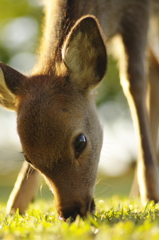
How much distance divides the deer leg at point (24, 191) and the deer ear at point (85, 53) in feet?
4.40

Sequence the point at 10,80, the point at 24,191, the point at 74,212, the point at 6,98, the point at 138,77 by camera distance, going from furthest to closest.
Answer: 1. the point at 138,77
2. the point at 24,191
3. the point at 6,98
4. the point at 10,80
5. the point at 74,212

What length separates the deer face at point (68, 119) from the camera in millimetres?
3352

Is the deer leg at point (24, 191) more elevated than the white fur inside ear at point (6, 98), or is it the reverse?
the white fur inside ear at point (6, 98)

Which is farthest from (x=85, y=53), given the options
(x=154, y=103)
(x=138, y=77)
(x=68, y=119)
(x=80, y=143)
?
(x=154, y=103)

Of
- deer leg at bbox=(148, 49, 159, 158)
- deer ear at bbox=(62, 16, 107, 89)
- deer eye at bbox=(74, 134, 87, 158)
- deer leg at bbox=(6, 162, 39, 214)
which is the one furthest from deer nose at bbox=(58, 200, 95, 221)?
deer leg at bbox=(148, 49, 159, 158)

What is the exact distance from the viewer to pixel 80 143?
356 cm

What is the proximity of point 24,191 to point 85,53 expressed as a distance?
1.82 meters

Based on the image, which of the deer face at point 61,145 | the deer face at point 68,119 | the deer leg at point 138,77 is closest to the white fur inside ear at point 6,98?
the deer face at point 68,119

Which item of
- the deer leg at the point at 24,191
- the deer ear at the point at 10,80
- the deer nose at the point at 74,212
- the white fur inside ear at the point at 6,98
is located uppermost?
the deer ear at the point at 10,80

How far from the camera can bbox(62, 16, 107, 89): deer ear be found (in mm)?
3592

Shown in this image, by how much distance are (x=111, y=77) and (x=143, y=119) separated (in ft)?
62.1

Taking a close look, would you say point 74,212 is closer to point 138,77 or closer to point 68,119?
point 68,119

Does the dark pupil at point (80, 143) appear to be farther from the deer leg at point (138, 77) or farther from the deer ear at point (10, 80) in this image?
the deer leg at point (138, 77)

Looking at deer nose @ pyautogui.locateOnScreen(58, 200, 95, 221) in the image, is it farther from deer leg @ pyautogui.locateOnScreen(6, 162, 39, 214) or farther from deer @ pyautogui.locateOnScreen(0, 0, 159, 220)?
deer leg @ pyautogui.locateOnScreen(6, 162, 39, 214)
